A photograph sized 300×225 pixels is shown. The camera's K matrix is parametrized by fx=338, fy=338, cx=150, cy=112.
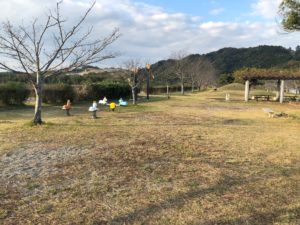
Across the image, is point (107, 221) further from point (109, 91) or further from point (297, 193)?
point (109, 91)

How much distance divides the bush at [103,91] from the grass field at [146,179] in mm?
17155

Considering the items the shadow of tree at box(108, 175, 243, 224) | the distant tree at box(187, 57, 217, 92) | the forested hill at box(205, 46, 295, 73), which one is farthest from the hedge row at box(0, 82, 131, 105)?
the forested hill at box(205, 46, 295, 73)

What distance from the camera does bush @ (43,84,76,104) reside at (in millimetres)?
22741

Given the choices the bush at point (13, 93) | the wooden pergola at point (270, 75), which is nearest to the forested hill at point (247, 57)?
the wooden pergola at point (270, 75)

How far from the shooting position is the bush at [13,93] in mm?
20000

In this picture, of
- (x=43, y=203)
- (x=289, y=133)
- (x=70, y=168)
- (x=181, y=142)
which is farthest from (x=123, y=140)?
(x=289, y=133)

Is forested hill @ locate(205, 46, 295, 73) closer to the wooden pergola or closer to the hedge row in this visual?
the wooden pergola

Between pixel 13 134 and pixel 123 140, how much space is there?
3106 mm

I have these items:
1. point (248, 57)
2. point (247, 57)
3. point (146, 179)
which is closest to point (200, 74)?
point (248, 57)

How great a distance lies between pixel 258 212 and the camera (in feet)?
13.4

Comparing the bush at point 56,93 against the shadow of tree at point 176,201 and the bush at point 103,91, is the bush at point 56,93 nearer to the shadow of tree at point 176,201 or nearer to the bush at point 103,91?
the bush at point 103,91

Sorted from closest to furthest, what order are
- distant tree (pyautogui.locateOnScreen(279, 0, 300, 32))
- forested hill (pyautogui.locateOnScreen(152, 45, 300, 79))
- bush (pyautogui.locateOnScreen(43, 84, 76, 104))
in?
distant tree (pyautogui.locateOnScreen(279, 0, 300, 32)) → bush (pyautogui.locateOnScreen(43, 84, 76, 104)) → forested hill (pyautogui.locateOnScreen(152, 45, 300, 79))

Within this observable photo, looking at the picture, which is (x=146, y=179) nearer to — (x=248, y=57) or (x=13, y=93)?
(x=13, y=93)

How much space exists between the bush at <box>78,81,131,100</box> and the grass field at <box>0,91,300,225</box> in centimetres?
1715
